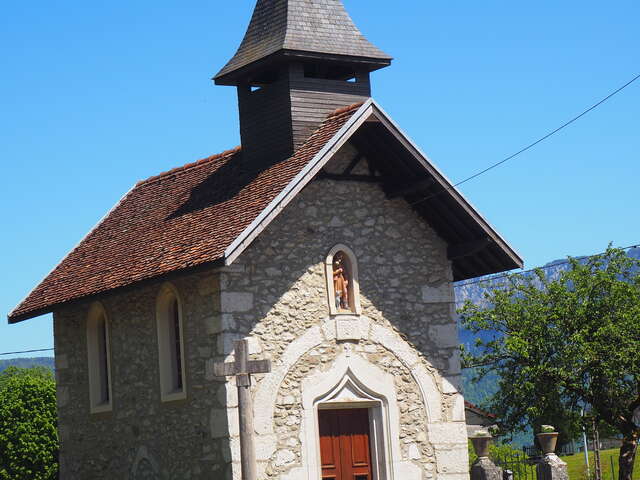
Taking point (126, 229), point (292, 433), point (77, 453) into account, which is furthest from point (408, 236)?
point (77, 453)

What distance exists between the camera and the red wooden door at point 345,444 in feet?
59.8

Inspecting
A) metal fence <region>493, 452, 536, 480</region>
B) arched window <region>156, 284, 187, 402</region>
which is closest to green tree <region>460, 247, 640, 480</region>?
metal fence <region>493, 452, 536, 480</region>

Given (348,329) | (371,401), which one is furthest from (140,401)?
(371,401)

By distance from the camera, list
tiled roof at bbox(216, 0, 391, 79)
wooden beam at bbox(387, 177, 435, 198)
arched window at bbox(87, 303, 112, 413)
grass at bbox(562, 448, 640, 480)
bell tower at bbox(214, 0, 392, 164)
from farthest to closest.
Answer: grass at bbox(562, 448, 640, 480)
arched window at bbox(87, 303, 112, 413)
tiled roof at bbox(216, 0, 391, 79)
bell tower at bbox(214, 0, 392, 164)
wooden beam at bbox(387, 177, 435, 198)

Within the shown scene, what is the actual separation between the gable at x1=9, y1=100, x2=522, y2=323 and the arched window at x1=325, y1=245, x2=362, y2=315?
1.39 metres

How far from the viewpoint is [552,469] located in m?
19.7

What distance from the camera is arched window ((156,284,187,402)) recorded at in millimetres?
18641

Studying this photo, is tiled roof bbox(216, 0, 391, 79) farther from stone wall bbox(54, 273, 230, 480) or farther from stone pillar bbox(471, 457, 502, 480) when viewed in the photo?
stone pillar bbox(471, 457, 502, 480)

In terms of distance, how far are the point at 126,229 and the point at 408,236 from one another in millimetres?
5581

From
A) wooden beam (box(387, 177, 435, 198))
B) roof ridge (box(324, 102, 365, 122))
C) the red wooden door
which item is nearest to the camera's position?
the red wooden door

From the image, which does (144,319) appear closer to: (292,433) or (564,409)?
(292,433)

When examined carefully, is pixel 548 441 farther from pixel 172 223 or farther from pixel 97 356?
pixel 97 356

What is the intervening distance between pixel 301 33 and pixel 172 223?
3.82 metres

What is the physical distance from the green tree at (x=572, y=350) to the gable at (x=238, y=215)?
9876 mm
